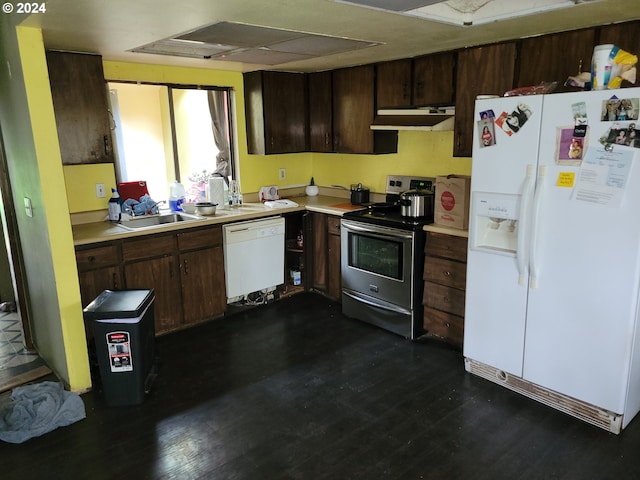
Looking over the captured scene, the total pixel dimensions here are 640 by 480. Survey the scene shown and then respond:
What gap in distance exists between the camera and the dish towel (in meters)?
2.58

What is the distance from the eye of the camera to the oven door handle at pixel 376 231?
3.58 meters

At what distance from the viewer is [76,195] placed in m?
3.78

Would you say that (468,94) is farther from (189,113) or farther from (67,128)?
(189,113)

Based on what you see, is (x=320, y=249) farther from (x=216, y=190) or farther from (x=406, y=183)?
(x=216, y=190)

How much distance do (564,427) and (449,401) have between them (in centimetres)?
63

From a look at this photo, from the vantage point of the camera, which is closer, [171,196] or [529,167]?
→ [529,167]

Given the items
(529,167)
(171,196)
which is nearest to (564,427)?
(529,167)

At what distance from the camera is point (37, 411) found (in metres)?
2.65

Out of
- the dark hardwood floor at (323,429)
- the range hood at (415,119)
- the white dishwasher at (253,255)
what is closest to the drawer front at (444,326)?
the dark hardwood floor at (323,429)

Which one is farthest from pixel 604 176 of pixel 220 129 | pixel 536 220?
pixel 220 129

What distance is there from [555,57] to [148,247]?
3.11 m

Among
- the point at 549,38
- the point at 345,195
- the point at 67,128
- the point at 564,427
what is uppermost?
the point at 549,38

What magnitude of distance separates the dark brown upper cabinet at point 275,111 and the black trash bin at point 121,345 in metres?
2.23

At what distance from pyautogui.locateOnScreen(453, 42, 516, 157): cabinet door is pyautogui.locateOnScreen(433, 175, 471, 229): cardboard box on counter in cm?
27
